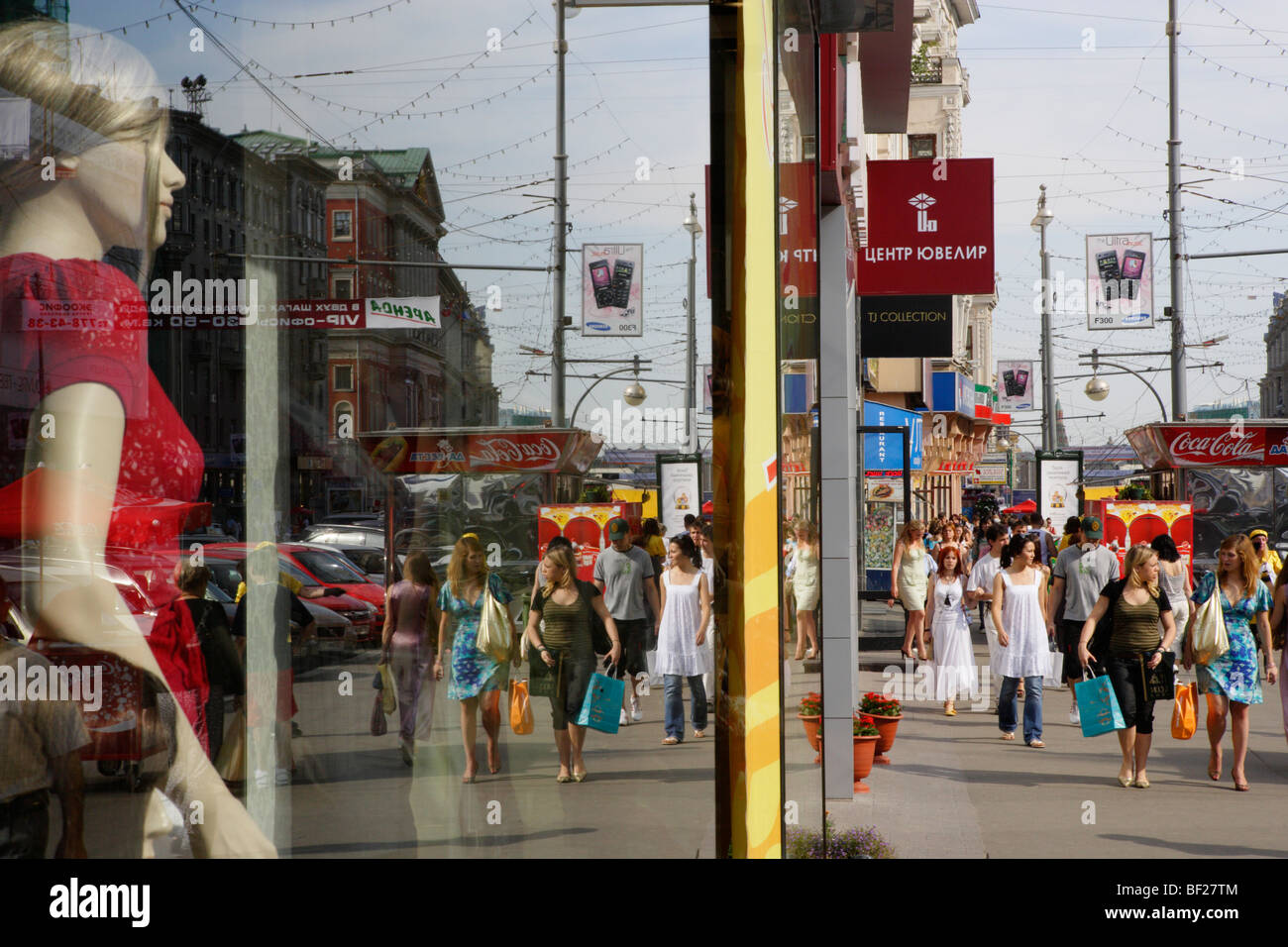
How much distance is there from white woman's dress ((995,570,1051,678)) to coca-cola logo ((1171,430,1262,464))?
974cm

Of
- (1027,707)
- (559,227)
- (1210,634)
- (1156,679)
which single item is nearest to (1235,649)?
(1210,634)

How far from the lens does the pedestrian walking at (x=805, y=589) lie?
2920mm

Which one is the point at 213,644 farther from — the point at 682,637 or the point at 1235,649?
the point at 1235,649

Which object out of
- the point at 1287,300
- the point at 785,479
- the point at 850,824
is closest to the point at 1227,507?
the point at 1287,300

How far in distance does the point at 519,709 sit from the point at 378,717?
0.77 ft

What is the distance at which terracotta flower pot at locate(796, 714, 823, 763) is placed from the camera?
3.29 metres

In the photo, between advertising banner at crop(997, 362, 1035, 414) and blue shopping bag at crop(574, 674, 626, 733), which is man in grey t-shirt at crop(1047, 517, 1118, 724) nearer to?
blue shopping bag at crop(574, 674, 626, 733)

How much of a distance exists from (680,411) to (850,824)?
477cm

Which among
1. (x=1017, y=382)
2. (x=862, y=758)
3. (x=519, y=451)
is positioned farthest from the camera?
(x=1017, y=382)

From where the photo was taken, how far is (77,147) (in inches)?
72.2

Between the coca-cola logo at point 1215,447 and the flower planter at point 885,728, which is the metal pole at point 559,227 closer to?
the flower planter at point 885,728

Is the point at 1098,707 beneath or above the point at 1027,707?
above

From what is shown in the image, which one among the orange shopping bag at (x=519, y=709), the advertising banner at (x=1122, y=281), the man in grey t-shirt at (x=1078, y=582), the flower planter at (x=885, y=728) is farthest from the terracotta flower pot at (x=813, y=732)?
the advertising banner at (x=1122, y=281)
